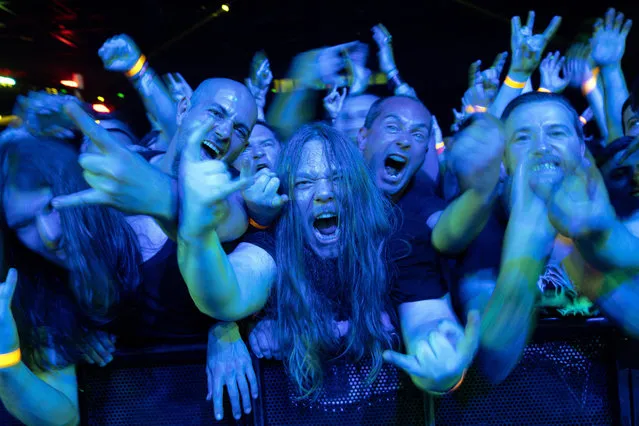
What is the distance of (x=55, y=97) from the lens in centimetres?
165

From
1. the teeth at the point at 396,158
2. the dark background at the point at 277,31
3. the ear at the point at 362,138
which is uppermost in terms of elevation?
the dark background at the point at 277,31

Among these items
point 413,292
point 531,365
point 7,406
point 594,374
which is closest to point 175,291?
point 7,406

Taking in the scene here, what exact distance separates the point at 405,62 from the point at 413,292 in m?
3.55

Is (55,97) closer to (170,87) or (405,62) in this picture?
(170,87)

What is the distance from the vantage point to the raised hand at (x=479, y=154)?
3.91ft

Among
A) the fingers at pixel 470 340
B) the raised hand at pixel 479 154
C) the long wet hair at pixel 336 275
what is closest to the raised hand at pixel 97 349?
the long wet hair at pixel 336 275

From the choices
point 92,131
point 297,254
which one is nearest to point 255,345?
point 297,254

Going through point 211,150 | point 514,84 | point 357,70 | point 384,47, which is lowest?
point 211,150

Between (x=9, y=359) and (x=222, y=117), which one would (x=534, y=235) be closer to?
(x=222, y=117)

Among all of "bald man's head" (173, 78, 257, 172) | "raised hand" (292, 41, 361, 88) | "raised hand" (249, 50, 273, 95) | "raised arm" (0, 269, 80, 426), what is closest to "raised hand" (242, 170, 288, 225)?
"bald man's head" (173, 78, 257, 172)

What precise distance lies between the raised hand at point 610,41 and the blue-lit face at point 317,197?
185 cm

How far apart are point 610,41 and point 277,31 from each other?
2720 mm

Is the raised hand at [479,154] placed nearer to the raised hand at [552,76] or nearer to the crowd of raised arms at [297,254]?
the crowd of raised arms at [297,254]

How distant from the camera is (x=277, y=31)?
4465mm
